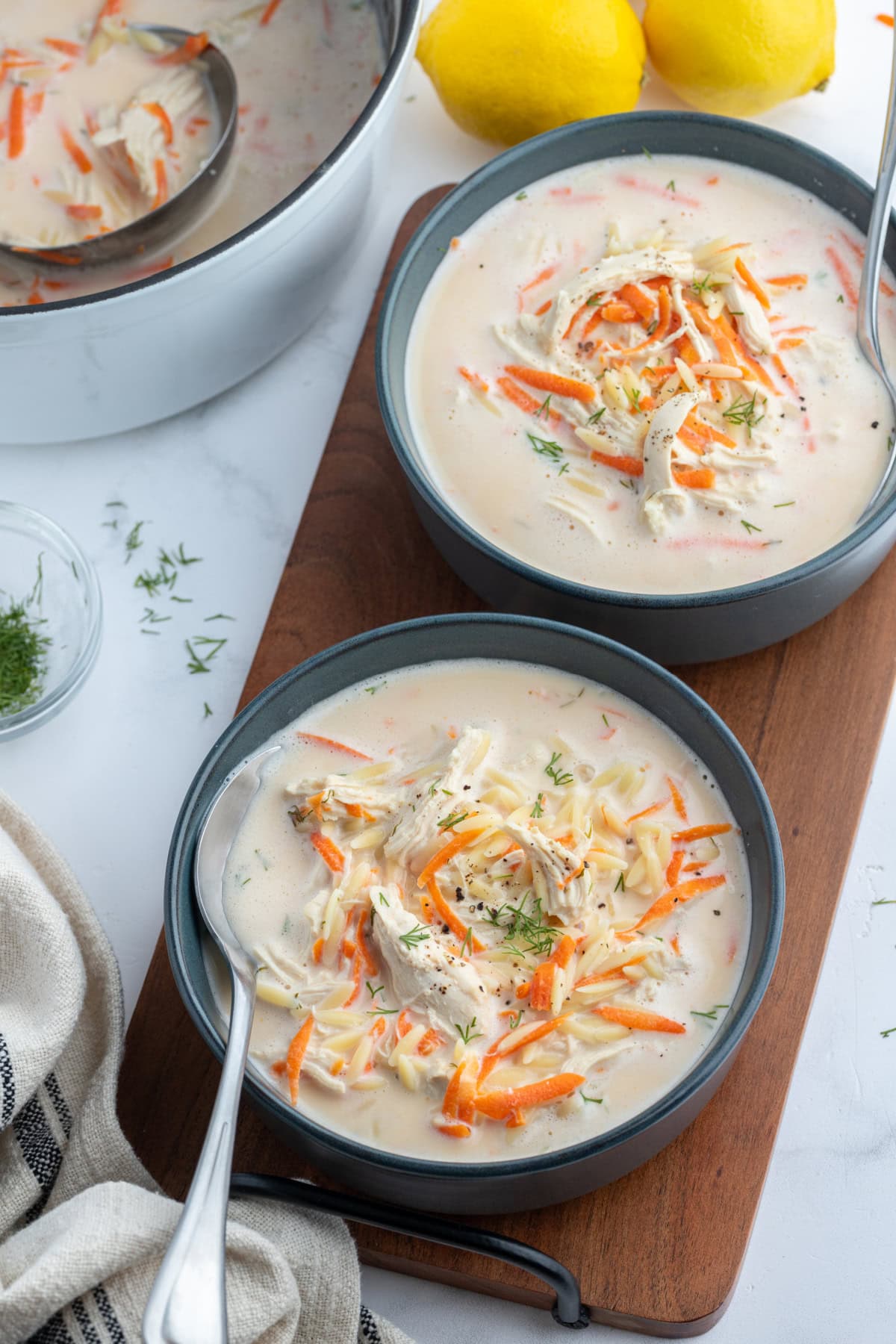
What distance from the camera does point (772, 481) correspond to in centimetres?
210

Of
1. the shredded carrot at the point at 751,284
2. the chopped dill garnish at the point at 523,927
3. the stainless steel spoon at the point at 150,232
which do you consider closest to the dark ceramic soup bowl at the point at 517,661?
the chopped dill garnish at the point at 523,927

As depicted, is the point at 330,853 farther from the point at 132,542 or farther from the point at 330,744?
the point at 132,542

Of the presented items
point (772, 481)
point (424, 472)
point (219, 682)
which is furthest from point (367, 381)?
point (772, 481)

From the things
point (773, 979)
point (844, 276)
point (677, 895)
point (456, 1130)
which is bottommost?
point (773, 979)

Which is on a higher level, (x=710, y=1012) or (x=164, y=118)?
(x=164, y=118)

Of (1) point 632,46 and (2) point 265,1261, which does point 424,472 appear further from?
(2) point 265,1261

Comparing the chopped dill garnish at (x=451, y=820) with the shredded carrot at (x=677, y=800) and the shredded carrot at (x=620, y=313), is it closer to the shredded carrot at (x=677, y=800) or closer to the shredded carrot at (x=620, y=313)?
the shredded carrot at (x=677, y=800)

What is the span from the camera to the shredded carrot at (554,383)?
2.15 meters

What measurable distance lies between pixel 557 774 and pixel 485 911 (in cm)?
22

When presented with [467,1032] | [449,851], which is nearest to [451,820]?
[449,851]

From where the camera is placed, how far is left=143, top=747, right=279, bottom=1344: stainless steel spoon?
1404mm

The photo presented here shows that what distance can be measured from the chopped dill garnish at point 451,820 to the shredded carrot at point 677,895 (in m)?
0.26

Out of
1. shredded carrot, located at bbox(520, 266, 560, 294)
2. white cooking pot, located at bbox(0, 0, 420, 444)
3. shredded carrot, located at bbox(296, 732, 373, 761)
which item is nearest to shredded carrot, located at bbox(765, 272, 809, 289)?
shredded carrot, located at bbox(520, 266, 560, 294)

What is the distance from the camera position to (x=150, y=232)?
7.84 ft
